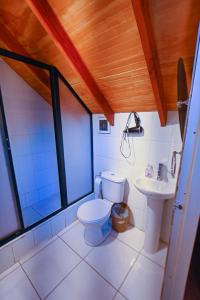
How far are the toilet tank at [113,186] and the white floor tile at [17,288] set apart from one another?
44.9 inches

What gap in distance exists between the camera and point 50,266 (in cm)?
142

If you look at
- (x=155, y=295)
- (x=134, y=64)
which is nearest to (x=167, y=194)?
(x=155, y=295)

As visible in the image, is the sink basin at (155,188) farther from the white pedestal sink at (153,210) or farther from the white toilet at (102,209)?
the white toilet at (102,209)

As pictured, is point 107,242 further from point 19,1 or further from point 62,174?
point 19,1

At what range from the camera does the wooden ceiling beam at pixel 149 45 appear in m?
0.77

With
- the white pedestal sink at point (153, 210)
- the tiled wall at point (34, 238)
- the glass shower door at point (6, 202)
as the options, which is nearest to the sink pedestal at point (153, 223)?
the white pedestal sink at point (153, 210)

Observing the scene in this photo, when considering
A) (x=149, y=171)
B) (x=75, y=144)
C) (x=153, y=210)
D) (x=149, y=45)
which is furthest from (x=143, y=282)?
(x=149, y=45)

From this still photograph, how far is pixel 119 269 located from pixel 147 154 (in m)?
1.22

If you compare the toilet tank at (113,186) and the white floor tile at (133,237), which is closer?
the white floor tile at (133,237)

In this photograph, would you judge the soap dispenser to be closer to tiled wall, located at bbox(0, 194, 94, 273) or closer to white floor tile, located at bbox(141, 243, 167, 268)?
white floor tile, located at bbox(141, 243, 167, 268)

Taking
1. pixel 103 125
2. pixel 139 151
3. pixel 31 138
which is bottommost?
pixel 139 151

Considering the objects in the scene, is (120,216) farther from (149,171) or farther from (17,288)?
(17,288)

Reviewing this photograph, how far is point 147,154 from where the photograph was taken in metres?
1.65

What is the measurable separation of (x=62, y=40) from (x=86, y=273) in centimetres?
209
